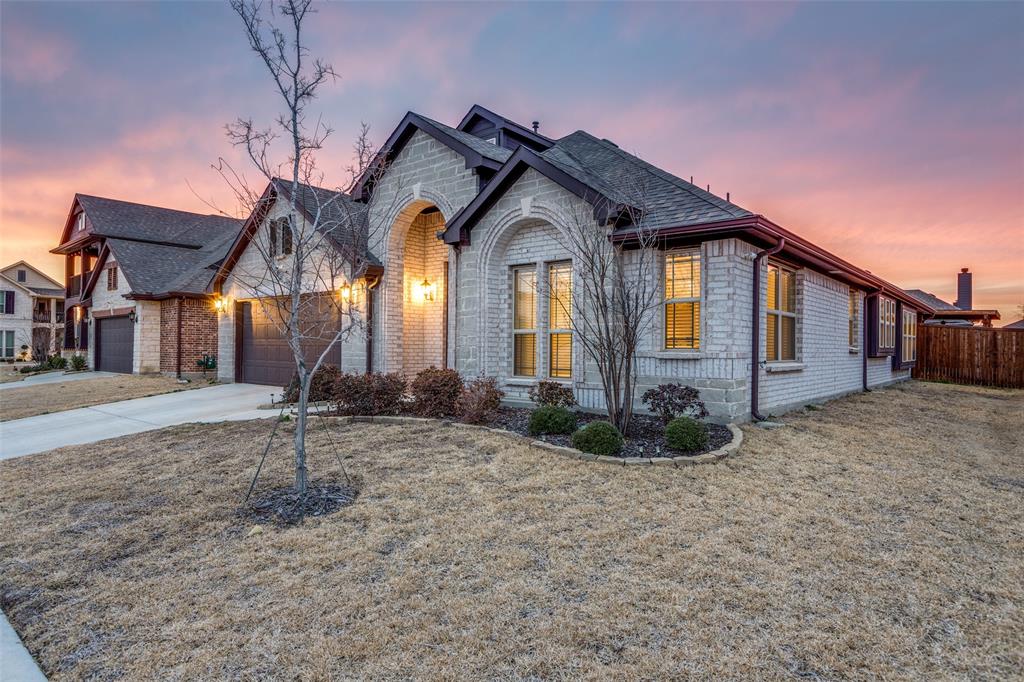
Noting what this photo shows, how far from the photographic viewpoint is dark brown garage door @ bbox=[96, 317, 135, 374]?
780 inches

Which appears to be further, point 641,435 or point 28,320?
point 28,320

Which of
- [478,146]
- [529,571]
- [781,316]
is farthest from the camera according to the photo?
[478,146]

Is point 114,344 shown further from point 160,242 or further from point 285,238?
point 285,238

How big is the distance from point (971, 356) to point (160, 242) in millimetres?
33092

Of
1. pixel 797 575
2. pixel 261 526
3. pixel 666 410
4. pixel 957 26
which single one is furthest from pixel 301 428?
pixel 957 26

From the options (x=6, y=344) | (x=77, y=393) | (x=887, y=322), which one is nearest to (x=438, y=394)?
(x=77, y=393)

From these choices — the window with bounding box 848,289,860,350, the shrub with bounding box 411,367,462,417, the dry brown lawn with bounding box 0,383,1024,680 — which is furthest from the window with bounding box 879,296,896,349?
the shrub with bounding box 411,367,462,417

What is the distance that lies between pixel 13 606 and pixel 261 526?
5.08 ft

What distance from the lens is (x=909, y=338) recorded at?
18.1 metres

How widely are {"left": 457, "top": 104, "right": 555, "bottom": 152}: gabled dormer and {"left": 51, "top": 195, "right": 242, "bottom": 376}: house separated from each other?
28.2ft

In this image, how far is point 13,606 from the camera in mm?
3293

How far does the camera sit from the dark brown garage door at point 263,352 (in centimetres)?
1395

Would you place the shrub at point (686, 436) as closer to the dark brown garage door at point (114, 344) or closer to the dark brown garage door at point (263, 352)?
the dark brown garage door at point (263, 352)

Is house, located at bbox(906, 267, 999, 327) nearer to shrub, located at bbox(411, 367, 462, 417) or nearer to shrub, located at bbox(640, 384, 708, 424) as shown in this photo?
shrub, located at bbox(640, 384, 708, 424)
